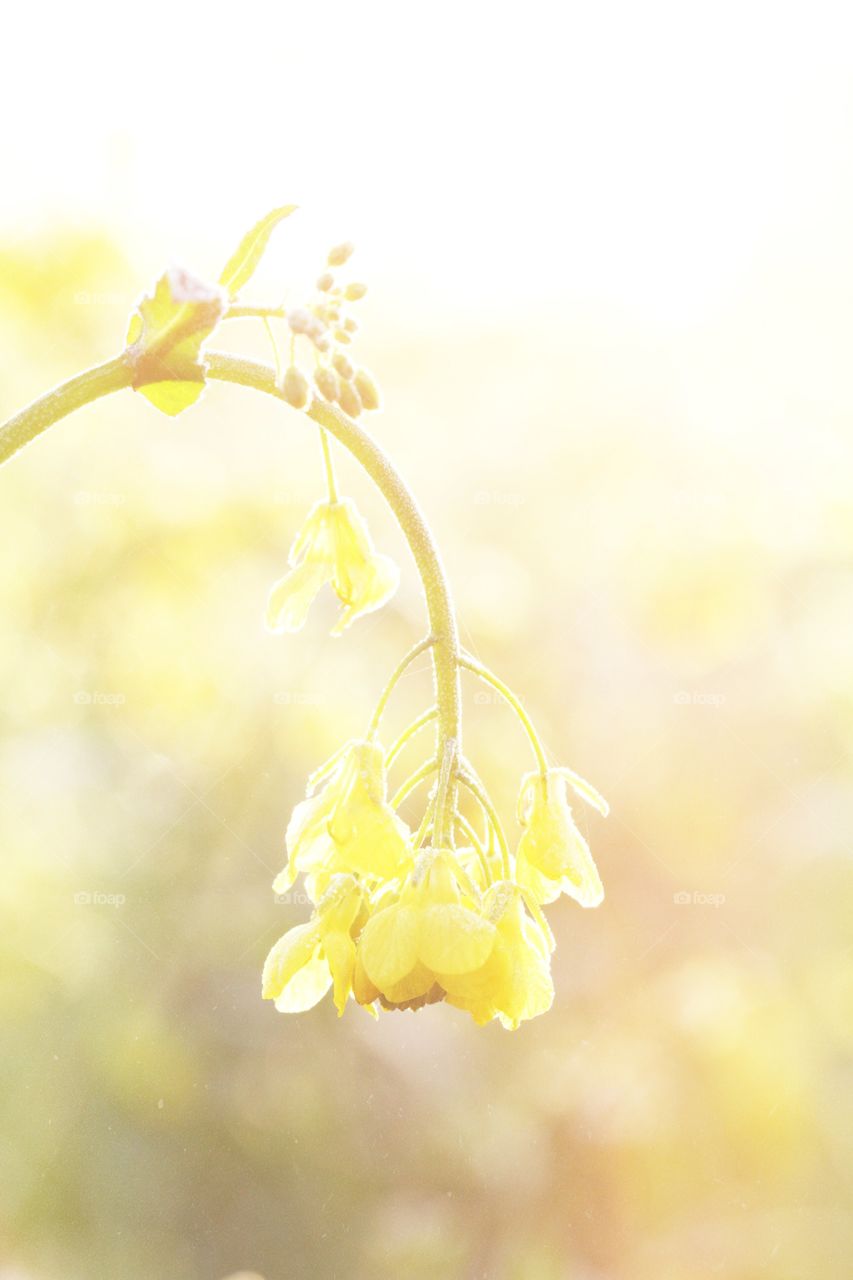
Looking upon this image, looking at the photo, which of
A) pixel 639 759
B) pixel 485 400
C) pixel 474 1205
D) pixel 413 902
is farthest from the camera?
pixel 485 400

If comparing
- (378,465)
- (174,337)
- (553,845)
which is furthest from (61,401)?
(553,845)

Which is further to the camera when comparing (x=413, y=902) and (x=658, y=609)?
(x=658, y=609)

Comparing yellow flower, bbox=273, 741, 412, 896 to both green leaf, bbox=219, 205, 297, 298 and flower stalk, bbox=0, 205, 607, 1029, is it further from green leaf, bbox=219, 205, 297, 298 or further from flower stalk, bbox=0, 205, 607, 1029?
green leaf, bbox=219, 205, 297, 298

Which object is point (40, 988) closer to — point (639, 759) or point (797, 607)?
point (639, 759)

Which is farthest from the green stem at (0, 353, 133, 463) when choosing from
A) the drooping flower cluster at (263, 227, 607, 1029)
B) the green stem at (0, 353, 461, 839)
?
the drooping flower cluster at (263, 227, 607, 1029)

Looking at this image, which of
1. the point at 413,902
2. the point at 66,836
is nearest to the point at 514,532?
the point at 66,836

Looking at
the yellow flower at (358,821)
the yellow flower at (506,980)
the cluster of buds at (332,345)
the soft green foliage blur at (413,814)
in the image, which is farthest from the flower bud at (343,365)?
the soft green foliage blur at (413,814)
